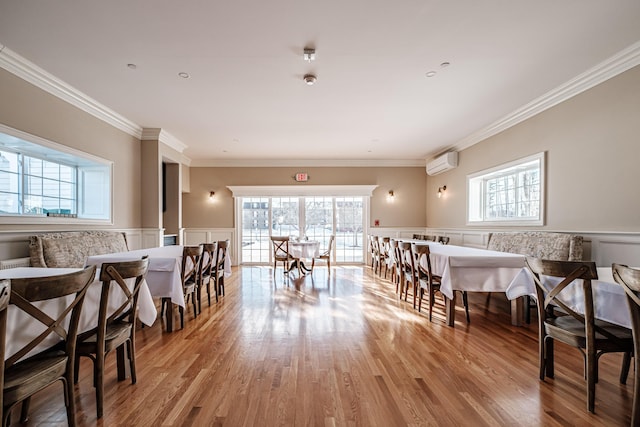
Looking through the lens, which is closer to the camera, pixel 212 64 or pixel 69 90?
pixel 212 64

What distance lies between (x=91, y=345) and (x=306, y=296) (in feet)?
9.81

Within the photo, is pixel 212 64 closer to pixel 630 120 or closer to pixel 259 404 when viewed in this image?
pixel 259 404

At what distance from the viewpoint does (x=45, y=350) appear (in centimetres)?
149

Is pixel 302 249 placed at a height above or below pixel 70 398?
above

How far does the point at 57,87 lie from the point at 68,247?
198cm

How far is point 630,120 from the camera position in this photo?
294 centimetres

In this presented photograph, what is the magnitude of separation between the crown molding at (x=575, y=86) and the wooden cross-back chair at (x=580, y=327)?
265 centimetres

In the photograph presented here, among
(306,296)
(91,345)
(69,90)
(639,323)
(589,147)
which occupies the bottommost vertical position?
(306,296)

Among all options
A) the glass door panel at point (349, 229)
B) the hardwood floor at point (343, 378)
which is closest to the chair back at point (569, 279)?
the hardwood floor at point (343, 378)

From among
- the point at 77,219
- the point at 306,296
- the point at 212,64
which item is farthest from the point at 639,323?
the point at 77,219

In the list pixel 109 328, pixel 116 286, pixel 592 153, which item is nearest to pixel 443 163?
pixel 592 153

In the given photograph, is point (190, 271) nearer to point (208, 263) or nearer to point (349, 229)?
point (208, 263)

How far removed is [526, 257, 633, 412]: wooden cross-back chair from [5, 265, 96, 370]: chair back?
2.70 meters

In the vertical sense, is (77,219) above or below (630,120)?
below
